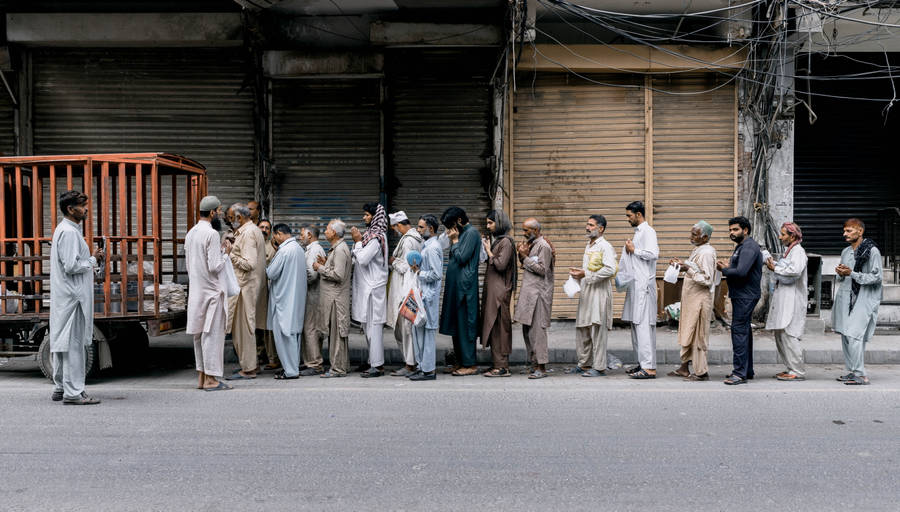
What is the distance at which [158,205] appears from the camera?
813 cm

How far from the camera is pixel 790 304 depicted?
7641 millimetres

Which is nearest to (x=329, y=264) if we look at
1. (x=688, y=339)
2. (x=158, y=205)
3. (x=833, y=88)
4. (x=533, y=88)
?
(x=158, y=205)

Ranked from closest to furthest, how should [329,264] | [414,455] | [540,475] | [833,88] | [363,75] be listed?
1. [540,475]
2. [414,455]
3. [329,264]
4. [363,75]
5. [833,88]

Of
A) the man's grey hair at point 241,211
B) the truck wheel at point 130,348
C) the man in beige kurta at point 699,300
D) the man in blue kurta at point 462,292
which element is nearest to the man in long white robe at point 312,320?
the man's grey hair at point 241,211

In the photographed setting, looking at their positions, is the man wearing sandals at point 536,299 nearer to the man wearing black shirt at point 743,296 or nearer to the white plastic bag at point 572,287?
the white plastic bag at point 572,287

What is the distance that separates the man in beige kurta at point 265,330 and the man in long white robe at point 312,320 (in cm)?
45

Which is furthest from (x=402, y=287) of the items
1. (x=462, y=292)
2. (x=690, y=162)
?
(x=690, y=162)

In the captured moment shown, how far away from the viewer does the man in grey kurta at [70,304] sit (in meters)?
6.50

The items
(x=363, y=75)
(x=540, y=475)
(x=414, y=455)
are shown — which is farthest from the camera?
(x=363, y=75)

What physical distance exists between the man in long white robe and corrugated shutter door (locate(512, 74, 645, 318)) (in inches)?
169

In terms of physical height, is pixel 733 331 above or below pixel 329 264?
below

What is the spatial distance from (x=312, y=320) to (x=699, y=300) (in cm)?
434

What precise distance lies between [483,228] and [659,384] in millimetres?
4807

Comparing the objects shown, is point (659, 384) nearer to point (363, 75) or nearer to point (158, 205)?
point (158, 205)
